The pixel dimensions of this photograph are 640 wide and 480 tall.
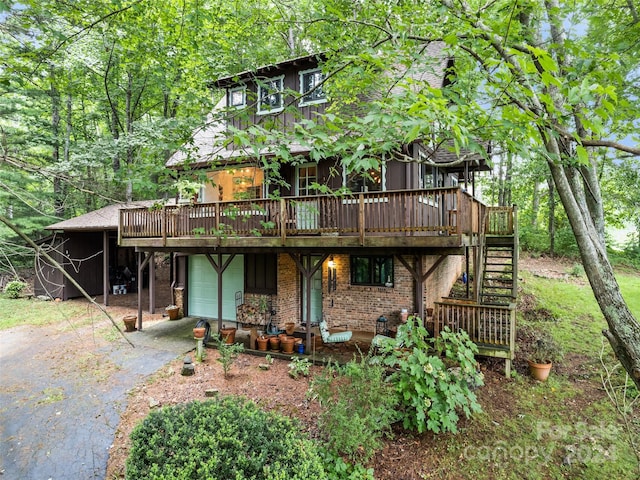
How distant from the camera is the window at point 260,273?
1010cm

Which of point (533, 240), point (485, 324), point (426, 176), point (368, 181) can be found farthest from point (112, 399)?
point (533, 240)

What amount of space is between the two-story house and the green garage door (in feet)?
0.12

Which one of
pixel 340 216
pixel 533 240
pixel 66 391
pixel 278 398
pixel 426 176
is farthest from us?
pixel 533 240

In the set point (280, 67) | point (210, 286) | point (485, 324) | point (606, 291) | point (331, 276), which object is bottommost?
point (485, 324)

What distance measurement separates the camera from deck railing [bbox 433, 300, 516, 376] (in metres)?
6.50

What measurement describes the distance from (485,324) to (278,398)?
4.38m

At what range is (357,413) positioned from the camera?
13.3 ft

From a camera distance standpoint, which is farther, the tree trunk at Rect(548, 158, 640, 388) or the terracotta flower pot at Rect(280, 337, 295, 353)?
the terracotta flower pot at Rect(280, 337, 295, 353)

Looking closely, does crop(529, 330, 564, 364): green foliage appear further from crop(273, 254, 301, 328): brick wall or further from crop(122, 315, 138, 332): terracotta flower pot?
crop(122, 315, 138, 332): terracotta flower pot

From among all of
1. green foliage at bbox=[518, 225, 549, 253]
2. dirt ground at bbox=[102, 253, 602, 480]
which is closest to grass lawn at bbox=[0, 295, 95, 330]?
dirt ground at bbox=[102, 253, 602, 480]

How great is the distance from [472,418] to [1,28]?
25.6 feet

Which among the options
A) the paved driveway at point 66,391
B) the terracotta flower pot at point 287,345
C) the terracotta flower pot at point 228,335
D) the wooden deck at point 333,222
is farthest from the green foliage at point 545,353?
the paved driveway at point 66,391

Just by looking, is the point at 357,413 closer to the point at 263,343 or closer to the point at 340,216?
the point at 340,216

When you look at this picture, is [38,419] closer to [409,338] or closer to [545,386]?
[409,338]
